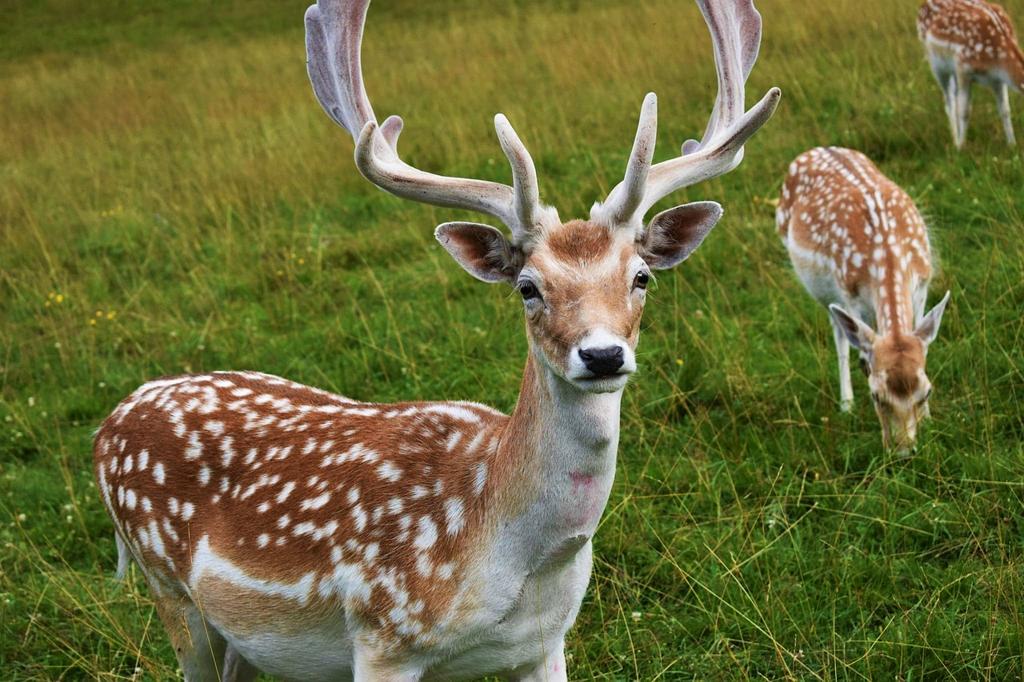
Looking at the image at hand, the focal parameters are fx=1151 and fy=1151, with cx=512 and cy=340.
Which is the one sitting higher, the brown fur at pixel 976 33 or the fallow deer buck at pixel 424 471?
the fallow deer buck at pixel 424 471

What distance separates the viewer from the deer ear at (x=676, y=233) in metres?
2.98

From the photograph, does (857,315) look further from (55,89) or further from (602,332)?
(55,89)

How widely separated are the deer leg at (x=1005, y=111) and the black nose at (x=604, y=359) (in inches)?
228

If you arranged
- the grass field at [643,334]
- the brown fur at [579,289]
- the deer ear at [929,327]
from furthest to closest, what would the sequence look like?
1. the deer ear at [929,327]
2. the grass field at [643,334]
3. the brown fur at [579,289]

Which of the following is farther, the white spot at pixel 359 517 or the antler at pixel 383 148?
the white spot at pixel 359 517

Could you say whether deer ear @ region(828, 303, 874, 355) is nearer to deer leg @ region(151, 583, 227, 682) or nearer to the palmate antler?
the palmate antler

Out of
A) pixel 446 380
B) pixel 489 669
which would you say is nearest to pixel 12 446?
pixel 446 380

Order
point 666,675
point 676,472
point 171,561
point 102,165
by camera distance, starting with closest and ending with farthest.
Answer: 1. point 171,561
2. point 666,675
3. point 676,472
4. point 102,165

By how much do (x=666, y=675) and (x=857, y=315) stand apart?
2596 millimetres

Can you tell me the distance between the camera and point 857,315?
559cm

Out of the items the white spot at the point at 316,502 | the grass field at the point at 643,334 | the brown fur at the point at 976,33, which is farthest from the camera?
the brown fur at the point at 976,33

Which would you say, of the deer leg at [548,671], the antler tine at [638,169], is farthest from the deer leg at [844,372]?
the antler tine at [638,169]

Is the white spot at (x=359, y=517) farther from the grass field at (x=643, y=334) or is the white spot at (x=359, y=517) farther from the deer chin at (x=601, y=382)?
the grass field at (x=643, y=334)

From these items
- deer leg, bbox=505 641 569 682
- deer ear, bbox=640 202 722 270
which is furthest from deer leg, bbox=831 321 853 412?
deer leg, bbox=505 641 569 682
